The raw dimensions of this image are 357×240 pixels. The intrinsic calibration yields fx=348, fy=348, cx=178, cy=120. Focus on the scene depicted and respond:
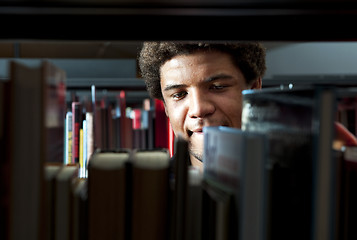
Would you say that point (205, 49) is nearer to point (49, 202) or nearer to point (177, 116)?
point (177, 116)

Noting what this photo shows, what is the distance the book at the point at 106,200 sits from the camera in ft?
1.32

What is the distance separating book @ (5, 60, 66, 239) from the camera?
0.37 m

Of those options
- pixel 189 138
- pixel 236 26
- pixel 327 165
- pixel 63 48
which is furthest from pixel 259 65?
Result: pixel 63 48

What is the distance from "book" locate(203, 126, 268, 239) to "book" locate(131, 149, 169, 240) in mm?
60

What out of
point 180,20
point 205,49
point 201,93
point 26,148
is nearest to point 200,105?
point 201,93

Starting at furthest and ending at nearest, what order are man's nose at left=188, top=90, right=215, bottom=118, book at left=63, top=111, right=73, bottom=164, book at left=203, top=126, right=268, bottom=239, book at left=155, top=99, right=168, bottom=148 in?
book at left=155, top=99, right=168, bottom=148 < book at left=63, top=111, right=73, bottom=164 < man's nose at left=188, top=90, right=215, bottom=118 < book at left=203, top=126, right=268, bottom=239

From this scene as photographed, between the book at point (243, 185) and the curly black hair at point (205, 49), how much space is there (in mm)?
744

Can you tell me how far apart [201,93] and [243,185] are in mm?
744

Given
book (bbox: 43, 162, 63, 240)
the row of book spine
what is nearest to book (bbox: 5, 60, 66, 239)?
book (bbox: 43, 162, 63, 240)

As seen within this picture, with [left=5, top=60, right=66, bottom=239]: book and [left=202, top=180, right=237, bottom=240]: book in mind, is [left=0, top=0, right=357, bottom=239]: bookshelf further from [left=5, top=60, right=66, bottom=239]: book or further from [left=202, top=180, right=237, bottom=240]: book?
[left=202, top=180, right=237, bottom=240]: book

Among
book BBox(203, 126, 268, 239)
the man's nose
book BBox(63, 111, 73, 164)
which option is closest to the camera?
book BBox(203, 126, 268, 239)

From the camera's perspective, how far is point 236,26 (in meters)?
0.47

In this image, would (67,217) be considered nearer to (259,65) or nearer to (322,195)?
(322,195)

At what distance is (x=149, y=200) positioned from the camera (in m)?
0.41
